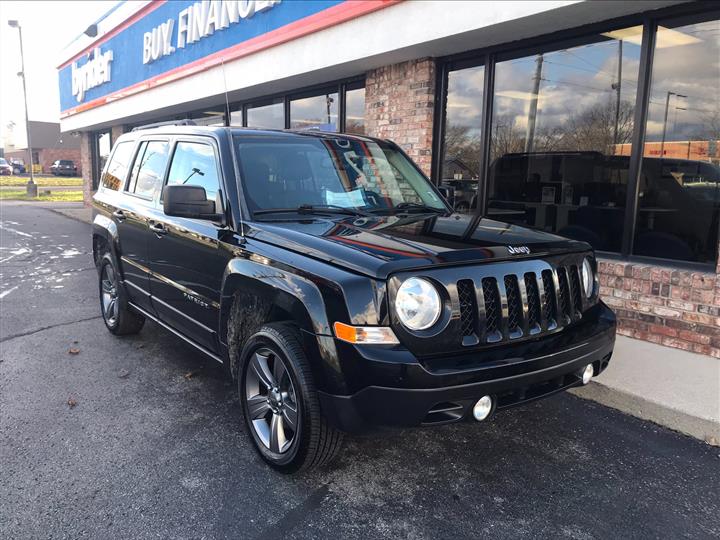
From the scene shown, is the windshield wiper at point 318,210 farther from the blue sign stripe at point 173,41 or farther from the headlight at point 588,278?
the blue sign stripe at point 173,41

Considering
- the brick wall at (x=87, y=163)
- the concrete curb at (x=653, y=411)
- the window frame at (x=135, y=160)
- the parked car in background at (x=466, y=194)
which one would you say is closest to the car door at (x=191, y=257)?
the window frame at (x=135, y=160)

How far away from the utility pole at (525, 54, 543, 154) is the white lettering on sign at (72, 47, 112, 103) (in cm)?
1390

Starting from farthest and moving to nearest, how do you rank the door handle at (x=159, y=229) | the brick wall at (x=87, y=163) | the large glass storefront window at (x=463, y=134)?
the brick wall at (x=87, y=163), the large glass storefront window at (x=463, y=134), the door handle at (x=159, y=229)

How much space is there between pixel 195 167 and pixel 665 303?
4.32 meters

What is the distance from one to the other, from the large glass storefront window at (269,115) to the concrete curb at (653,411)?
8.15 m

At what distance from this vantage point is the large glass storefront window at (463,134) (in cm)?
730

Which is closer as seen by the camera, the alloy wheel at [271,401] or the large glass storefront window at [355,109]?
the alloy wheel at [271,401]

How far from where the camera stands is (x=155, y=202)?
4609 mm

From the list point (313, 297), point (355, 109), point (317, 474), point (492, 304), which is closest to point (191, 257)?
point (313, 297)

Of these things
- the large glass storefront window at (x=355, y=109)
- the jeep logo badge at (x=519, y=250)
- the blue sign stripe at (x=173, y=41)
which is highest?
the blue sign stripe at (x=173, y=41)

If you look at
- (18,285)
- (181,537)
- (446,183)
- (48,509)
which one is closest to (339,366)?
(181,537)

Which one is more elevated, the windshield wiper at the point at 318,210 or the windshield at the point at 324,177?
the windshield at the point at 324,177

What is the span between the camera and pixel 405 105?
788 cm

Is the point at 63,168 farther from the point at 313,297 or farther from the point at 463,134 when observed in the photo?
the point at 313,297
